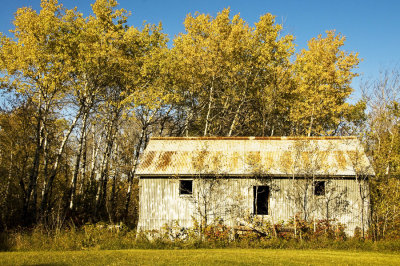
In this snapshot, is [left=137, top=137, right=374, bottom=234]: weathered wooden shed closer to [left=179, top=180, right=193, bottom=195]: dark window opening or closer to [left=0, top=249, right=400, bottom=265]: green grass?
[left=179, top=180, right=193, bottom=195]: dark window opening

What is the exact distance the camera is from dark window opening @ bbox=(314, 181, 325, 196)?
19328mm

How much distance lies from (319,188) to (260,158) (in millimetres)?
Result: 3803

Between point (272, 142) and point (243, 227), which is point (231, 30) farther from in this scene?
point (243, 227)

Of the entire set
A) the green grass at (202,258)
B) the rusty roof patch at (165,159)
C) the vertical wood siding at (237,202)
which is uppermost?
the rusty roof patch at (165,159)

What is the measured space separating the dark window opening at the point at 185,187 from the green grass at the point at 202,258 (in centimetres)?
511

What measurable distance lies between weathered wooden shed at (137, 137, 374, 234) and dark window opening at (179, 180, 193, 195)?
0.06 meters

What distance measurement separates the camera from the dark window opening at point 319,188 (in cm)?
1933

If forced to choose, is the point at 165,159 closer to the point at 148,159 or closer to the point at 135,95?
the point at 148,159

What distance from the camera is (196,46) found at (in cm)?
2927

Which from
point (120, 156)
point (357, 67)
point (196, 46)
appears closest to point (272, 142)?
point (196, 46)

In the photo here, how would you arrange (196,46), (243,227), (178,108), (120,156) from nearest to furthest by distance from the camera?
1. (243,227)
2. (196,46)
3. (178,108)
4. (120,156)

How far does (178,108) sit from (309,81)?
1258cm

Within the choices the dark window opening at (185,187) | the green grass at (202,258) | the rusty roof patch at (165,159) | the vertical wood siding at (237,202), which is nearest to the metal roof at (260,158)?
the rusty roof patch at (165,159)

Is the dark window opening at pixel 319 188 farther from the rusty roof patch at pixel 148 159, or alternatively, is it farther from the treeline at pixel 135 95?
the rusty roof patch at pixel 148 159
